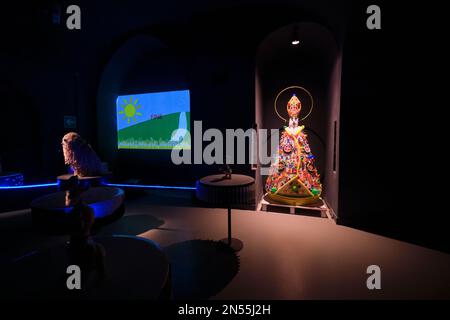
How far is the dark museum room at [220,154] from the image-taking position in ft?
4.95

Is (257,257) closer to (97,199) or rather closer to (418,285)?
(418,285)

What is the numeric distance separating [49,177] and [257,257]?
4.21 meters

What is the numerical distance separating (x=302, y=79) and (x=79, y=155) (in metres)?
3.91

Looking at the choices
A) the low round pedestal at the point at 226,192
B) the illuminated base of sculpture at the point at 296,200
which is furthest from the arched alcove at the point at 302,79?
the low round pedestal at the point at 226,192

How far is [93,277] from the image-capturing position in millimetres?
878

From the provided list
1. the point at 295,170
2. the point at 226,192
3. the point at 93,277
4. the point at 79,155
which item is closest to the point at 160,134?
the point at 79,155

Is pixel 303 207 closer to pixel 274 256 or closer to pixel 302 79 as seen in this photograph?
pixel 274 256

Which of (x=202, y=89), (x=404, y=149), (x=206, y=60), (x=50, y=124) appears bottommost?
(x=404, y=149)

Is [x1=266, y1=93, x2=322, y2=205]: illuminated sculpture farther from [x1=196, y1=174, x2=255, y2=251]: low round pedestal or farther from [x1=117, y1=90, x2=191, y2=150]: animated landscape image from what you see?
[x1=117, y1=90, x2=191, y2=150]: animated landscape image

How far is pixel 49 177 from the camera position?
4039mm

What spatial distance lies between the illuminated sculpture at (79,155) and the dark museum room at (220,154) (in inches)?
0.8

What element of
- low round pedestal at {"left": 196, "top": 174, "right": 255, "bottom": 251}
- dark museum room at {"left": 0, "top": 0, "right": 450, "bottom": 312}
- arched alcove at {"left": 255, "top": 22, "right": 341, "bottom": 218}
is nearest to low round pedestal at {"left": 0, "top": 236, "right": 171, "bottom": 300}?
dark museum room at {"left": 0, "top": 0, "right": 450, "bottom": 312}

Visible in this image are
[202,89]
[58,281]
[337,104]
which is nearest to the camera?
[58,281]

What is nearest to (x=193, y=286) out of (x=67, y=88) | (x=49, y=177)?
(x=49, y=177)
